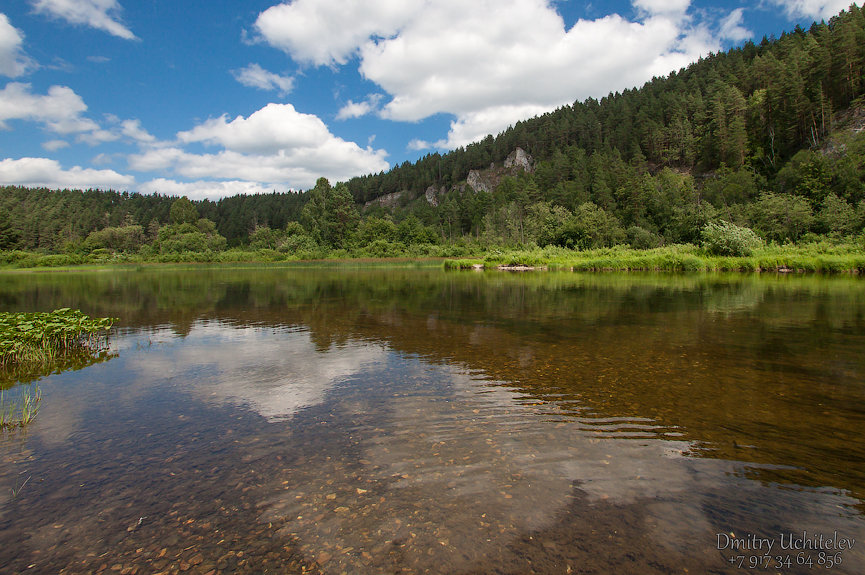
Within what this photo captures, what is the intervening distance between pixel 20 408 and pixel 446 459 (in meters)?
9.57

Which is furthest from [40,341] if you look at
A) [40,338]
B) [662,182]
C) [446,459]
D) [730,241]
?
[662,182]

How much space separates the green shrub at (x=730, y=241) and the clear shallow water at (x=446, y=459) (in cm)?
4445

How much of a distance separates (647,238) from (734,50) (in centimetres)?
13096

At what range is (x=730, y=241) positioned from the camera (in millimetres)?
52750

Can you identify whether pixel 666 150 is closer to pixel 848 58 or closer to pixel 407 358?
pixel 848 58

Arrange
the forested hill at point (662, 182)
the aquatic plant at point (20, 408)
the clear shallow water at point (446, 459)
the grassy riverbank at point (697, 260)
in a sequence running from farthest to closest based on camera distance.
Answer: the forested hill at point (662, 182)
the grassy riverbank at point (697, 260)
the aquatic plant at point (20, 408)
the clear shallow water at point (446, 459)

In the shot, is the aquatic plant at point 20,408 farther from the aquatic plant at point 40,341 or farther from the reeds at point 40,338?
the reeds at point 40,338

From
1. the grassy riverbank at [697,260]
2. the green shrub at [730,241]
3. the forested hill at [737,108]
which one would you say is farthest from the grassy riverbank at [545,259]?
the forested hill at [737,108]

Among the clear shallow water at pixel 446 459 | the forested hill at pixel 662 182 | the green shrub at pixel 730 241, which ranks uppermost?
the forested hill at pixel 662 182

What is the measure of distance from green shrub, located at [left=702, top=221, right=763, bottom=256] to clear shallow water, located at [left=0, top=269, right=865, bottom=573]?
44.4 metres

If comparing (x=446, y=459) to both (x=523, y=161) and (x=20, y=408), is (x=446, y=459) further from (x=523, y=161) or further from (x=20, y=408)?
(x=523, y=161)

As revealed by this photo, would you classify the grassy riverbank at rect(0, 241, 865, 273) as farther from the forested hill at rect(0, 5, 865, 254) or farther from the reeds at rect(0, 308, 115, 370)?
the reeds at rect(0, 308, 115, 370)

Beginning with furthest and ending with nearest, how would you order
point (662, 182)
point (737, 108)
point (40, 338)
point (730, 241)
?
point (737, 108), point (662, 182), point (730, 241), point (40, 338)

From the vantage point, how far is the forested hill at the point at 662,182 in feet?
235
